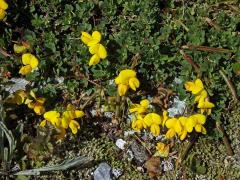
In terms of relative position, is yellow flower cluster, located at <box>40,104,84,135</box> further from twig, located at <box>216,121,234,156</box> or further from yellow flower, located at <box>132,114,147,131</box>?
twig, located at <box>216,121,234,156</box>

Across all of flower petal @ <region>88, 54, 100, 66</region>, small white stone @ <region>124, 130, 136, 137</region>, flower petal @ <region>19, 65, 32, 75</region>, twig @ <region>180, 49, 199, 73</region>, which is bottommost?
small white stone @ <region>124, 130, 136, 137</region>

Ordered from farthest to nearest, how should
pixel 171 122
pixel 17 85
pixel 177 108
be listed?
pixel 177 108 → pixel 17 85 → pixel 171 122

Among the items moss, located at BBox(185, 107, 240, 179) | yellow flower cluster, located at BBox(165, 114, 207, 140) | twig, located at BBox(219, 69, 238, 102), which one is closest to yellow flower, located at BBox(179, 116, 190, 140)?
yellow flower cluster, located at BBox(165, 114, 207, 140)

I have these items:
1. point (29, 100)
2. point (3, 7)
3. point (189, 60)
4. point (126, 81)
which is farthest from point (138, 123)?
point (3, 7)

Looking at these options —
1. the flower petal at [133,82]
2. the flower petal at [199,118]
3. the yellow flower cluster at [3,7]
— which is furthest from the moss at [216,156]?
the yellow flower cluster at [3,7]

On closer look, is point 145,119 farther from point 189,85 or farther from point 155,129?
point 189,85

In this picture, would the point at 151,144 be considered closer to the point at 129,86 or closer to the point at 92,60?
the point at 129,86
